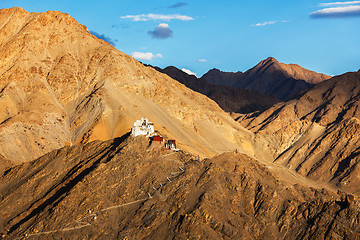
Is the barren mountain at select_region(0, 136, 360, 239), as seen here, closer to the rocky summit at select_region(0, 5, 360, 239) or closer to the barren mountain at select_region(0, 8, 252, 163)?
the rocky summit at select_region(0, 5, 360, 239)

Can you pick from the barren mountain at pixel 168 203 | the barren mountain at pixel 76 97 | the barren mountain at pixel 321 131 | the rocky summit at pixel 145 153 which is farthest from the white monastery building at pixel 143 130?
the barren mountain at pixel 321 131

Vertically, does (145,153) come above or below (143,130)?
below

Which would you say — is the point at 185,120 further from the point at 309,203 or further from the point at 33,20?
the point at 309,203

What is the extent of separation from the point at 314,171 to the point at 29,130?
7265 centimetres

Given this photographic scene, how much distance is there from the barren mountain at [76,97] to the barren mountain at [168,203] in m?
37.0

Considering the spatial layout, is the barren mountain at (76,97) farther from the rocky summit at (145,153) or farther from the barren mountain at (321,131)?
the barren mountain at (321,131)

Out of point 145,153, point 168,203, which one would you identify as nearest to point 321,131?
point 145,153

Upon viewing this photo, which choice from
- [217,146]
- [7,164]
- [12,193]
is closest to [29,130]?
[7,164]

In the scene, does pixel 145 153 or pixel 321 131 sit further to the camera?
pixel 321 131

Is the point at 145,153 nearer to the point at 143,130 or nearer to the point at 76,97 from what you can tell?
the point at 143,130

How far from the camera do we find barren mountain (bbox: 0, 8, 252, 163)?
116 m

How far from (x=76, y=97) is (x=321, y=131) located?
72.7m

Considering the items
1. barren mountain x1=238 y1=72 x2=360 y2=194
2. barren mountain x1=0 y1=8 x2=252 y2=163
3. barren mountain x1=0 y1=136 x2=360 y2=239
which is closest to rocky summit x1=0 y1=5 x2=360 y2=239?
barren mountain x1=0 y1=136 x2=360 y2=239

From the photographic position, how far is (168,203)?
193ft
